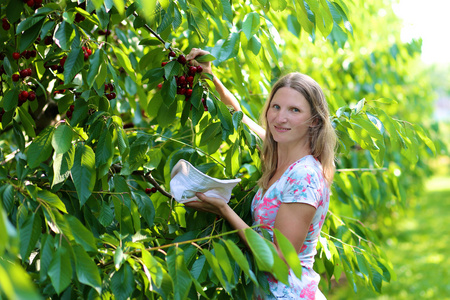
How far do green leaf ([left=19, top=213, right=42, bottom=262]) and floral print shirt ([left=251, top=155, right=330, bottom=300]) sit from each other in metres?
0.86

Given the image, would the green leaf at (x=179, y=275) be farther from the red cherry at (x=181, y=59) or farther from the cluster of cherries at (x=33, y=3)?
the cluster of cherries at (x=33, y=3)

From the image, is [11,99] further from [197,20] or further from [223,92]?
[223,92]

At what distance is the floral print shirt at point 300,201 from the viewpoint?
1937mm

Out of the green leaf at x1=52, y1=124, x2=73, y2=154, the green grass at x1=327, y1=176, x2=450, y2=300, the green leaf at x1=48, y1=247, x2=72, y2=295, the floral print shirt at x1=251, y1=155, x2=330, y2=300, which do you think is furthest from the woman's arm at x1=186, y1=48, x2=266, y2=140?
the green grass at x1=327, y1=176, x2=450, y2=300

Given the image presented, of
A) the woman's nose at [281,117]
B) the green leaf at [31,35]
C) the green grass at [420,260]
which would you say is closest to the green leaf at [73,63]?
the green leaf at [31,35]

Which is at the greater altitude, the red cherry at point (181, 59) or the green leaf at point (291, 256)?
the red cherry at point (181, 59)

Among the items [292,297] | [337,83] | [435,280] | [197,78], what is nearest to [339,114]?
[197,78]

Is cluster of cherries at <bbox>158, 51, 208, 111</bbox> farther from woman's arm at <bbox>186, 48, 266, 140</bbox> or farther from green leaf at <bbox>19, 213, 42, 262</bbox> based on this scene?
green leaf at <bbox>19, 213, 42, 262</bbox>

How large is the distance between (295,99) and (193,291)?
37.8 inches

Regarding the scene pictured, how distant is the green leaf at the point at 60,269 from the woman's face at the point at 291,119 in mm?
1119

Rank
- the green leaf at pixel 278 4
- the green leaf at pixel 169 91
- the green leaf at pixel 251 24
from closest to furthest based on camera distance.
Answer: the green leaf at pixel 278 4 → the green leaf at pixel 169 91 → the green leaf at pixel 251 24

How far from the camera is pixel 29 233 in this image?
1371 mm

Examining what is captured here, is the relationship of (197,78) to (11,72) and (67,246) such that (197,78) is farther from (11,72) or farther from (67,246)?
(67,246)

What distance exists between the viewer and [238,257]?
4.64 ft
